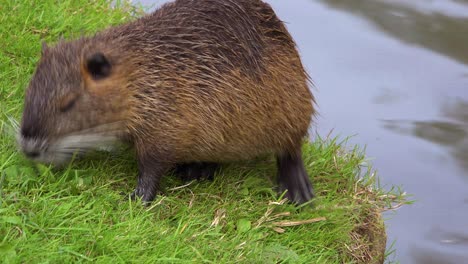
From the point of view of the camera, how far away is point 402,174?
4.49m

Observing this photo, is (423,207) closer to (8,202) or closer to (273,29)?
(273,29)

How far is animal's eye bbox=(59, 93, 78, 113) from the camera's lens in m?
2.87

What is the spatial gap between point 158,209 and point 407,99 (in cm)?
238

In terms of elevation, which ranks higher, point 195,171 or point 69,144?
point 69,144

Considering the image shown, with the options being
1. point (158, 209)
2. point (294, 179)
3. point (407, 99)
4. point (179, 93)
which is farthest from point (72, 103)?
point (407, 99)

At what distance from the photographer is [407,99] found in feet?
16.3

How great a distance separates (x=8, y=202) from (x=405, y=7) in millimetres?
3763

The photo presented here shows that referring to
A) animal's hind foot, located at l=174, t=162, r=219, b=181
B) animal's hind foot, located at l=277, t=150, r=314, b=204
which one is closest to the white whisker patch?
animal's hind foot, located at l=174, t=162, r=219, b=181

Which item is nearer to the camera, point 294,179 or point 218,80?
point 218,80

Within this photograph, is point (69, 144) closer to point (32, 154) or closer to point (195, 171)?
point (32, 154)

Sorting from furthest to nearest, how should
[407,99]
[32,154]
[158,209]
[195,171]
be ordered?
[407,99]
[195,171]
[158,209]
[32,154]

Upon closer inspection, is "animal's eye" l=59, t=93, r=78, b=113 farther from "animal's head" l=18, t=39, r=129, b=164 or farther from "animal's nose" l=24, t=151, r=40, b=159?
"animal's nose" l=24, t=151, r=40, b=159

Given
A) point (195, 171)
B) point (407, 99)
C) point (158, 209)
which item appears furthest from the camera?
point (407, 99)

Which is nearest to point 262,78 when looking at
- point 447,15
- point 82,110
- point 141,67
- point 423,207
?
point 141,67
